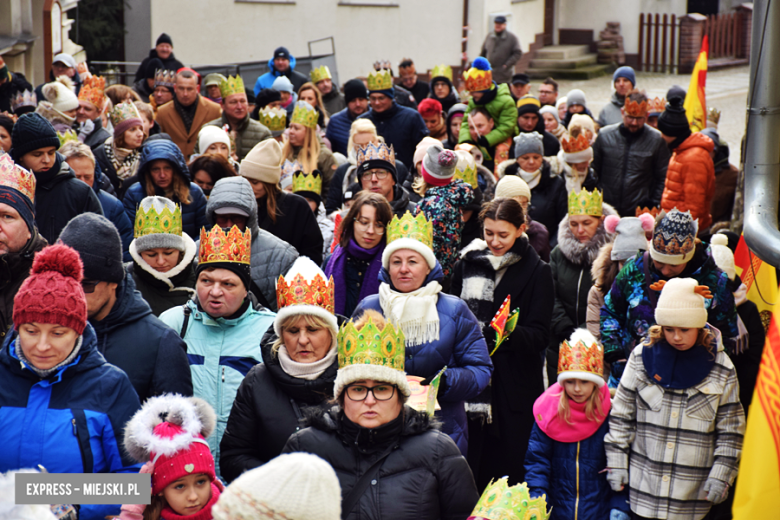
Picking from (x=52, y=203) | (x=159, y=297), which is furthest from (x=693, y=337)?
(x=52, y=203)

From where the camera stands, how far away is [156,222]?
17.4 ft

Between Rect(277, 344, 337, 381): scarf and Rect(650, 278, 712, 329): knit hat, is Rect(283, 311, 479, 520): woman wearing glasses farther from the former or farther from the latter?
Rect(650, 278, 712, 329): knit hat

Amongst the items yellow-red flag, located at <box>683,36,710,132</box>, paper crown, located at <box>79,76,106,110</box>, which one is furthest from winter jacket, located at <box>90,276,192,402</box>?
yellow-red flag, located at <box>683,36,710,132</box>

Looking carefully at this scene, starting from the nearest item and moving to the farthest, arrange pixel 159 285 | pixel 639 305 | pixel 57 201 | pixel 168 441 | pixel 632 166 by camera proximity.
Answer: pixel 168 441 → pixel 159 285 → pixel 639 305 → pixel 57 201 → pixel 632 166

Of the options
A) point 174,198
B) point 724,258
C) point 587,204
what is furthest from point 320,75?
point 724,258

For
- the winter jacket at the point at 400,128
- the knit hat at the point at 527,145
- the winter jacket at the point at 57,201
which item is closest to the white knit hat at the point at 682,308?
the winter jacket at the point at 57,201

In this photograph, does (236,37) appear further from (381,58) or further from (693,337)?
(693,337)

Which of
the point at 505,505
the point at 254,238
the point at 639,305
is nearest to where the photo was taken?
the point at 505,505

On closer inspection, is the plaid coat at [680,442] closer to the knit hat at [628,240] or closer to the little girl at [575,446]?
the little girl at [575,446]

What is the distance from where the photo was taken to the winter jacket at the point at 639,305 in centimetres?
527

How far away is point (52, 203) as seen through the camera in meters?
6.17

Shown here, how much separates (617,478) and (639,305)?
3.30ft

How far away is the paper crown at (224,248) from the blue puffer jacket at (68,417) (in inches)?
51.5

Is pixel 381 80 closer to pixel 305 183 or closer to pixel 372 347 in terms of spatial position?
pixel 305 183
